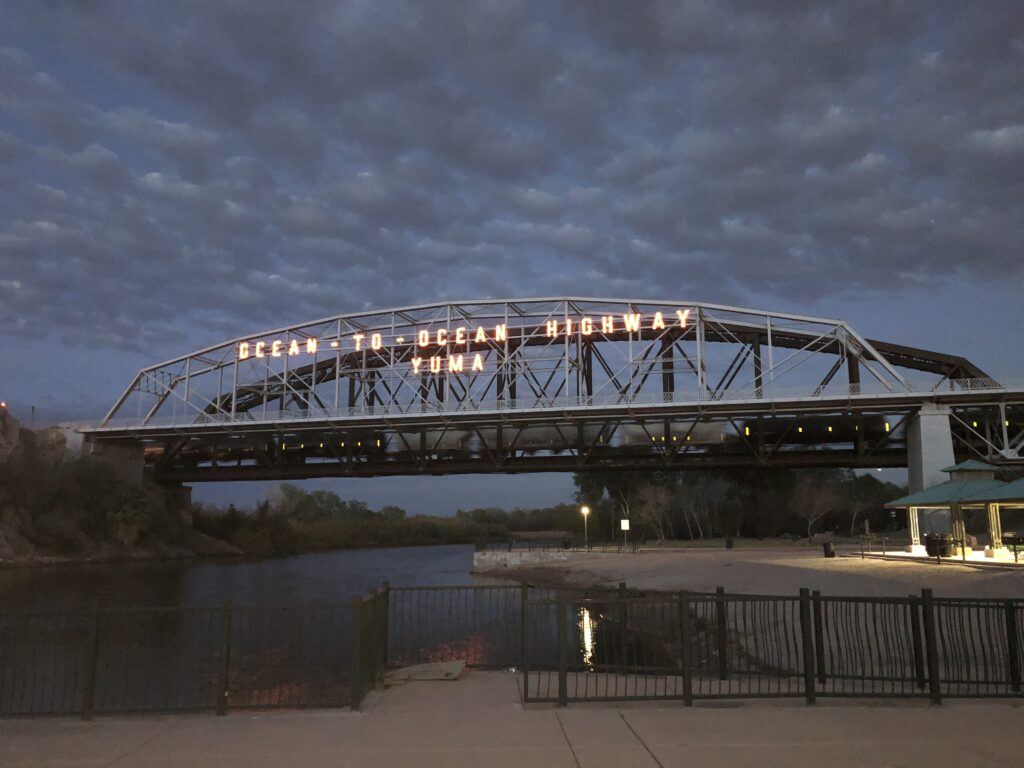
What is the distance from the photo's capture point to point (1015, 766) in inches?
318

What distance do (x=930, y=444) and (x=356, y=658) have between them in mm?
59479

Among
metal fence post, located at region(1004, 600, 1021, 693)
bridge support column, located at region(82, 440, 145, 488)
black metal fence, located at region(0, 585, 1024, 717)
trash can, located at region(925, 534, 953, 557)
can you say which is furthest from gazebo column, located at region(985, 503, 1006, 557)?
bridge support column, located at region(82, 440, 145, 488)

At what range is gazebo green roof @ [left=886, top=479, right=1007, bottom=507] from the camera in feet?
111

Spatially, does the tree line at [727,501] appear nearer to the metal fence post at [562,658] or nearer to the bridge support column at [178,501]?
the bridge support column at [178,501]

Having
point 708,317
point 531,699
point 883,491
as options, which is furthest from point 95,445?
point 883,491

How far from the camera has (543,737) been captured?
9258 millimetres

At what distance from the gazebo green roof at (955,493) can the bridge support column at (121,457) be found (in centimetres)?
7964

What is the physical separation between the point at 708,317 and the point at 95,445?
6624 centimetres

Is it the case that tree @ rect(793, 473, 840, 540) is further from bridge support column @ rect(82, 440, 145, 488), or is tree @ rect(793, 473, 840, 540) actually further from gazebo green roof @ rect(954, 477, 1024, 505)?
bridge support column @ rect(82, 440, 145, 488)

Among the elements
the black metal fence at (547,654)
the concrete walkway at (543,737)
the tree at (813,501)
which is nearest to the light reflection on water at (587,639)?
the black metal fence at (547,654)

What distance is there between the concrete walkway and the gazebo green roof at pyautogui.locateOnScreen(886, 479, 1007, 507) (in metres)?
26.4

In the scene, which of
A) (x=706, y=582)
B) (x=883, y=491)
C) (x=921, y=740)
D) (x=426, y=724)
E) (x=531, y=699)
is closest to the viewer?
(x=921, y=740)

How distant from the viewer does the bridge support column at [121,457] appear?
87.1 meters

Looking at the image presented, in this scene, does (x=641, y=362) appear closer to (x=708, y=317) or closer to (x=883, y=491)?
(x=708, y=317)
